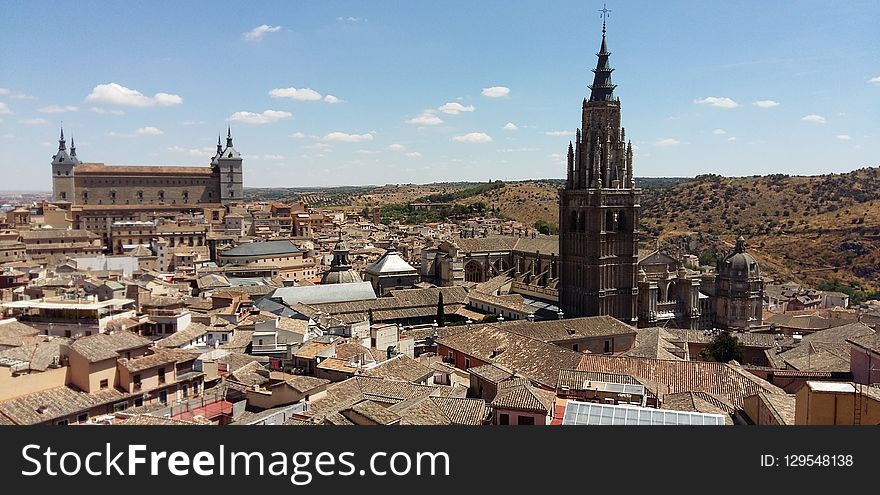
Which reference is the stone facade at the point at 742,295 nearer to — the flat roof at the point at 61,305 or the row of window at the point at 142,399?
the row of window at the point at 142,399

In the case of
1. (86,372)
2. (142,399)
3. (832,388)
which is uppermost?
(832,388)

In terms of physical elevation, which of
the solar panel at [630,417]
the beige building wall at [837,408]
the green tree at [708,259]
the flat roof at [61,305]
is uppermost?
the beige building wall at [837,408]

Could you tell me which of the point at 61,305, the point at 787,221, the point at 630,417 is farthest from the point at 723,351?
the point at 787,221

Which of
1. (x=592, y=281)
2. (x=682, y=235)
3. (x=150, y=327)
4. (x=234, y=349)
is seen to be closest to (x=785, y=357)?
(x=592, y=281)

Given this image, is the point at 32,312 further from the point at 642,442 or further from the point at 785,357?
the point at 785,357

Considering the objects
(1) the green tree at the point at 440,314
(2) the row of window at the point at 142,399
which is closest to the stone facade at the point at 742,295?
(1) the green tree at the point at 440,314

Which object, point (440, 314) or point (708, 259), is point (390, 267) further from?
point (708, 259)

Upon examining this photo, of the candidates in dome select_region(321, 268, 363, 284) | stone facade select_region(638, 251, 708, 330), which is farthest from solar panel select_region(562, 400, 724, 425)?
dome select_region(321, 268, 363, 284)
